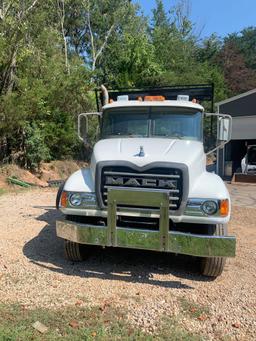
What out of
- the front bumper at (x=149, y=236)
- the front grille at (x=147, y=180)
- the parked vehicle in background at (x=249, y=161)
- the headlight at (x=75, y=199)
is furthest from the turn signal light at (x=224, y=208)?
the parked vehicle in background at (x=249, y=161)

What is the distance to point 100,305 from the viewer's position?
15.2ft

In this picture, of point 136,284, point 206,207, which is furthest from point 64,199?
point 206,207

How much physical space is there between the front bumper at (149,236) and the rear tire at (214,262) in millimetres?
346

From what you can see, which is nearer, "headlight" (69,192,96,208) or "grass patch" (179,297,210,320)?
"grass patch" (179,297,210,320)

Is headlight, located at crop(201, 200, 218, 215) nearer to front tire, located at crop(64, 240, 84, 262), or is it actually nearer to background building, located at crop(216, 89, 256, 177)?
front tire, located at crop(64, 240, 84, 262)

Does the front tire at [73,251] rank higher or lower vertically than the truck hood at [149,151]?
lower

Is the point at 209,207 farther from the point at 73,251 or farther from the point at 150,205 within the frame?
the point at 73,251

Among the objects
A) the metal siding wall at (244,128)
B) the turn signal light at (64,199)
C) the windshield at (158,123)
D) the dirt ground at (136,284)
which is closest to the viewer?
the dirt ground at (136,284)

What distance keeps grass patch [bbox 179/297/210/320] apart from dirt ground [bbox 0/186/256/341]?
0.01m

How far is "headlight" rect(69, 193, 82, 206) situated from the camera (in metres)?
5.55

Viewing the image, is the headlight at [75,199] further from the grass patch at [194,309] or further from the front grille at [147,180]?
the grass patch at [194,309]

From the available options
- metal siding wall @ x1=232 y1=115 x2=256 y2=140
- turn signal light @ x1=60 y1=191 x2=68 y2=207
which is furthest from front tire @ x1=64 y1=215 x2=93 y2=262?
metal siding wall @ x1=232 y1=115 x2=256 y2=140

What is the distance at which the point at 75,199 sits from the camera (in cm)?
557

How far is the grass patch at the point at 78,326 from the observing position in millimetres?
3933
